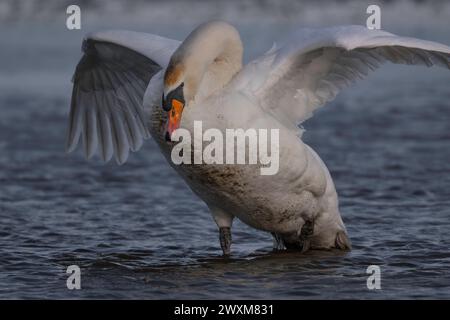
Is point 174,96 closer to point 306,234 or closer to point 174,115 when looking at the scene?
point 174,115

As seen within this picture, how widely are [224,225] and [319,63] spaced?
1.45 meters

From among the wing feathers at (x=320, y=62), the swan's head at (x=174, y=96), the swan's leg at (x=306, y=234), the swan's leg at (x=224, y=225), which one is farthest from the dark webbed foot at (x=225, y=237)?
the swan's head at (x=174, y=96)

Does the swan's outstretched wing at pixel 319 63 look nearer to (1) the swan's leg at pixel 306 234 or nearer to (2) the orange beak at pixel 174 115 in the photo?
(2) the orange beak at pixel 174 115

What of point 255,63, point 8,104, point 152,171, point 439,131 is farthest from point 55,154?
point 255,63

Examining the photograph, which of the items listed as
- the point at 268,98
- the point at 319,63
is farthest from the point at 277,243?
the point at 319,63

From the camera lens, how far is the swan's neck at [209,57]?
7445 mm

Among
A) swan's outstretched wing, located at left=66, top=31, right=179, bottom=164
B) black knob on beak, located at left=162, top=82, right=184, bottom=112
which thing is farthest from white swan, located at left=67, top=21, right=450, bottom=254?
swan's outstretched wing, located at left=66, top=31, right=179, bottom=164

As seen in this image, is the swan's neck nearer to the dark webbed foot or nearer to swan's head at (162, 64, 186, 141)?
swan's head at (162, 64, 186, 141)

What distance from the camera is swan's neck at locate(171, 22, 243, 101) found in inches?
293

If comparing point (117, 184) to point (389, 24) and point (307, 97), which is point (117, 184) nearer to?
point (307, 97)

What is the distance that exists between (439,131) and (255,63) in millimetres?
6908

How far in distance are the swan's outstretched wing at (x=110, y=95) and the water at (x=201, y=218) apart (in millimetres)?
677

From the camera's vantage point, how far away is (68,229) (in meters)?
9.84

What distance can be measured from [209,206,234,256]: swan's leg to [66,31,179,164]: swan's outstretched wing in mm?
1394
